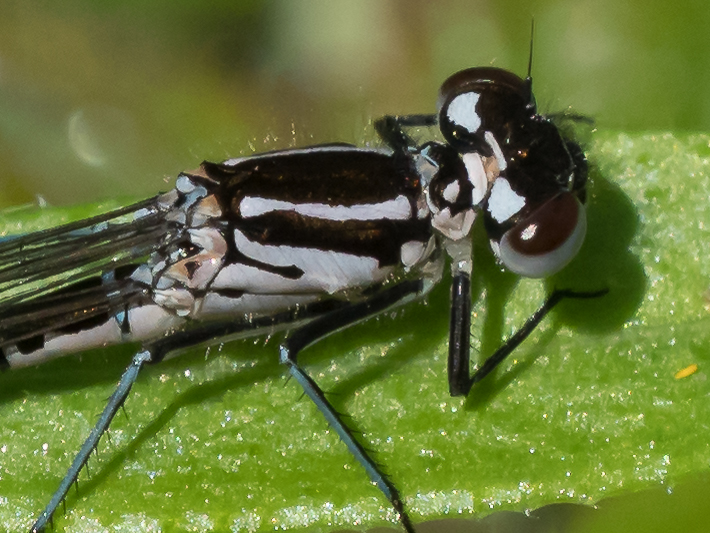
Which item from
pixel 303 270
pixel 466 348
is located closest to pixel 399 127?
pixel 303 270

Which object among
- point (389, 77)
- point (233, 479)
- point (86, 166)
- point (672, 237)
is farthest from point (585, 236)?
point (86, 166)

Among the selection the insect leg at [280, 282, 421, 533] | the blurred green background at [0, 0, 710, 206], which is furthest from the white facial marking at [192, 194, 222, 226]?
the blurred green background at [0, 0, 710, 206]

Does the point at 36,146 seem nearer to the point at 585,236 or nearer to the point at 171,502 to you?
the point at 171,502

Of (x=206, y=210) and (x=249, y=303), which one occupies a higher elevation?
(x=206, y=210)

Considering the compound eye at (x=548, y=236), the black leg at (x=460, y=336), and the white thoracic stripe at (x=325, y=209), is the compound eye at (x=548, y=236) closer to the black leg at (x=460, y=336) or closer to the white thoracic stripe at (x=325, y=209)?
the black leg at (x=460, y=336)

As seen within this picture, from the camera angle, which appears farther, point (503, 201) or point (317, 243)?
point (317, 243)

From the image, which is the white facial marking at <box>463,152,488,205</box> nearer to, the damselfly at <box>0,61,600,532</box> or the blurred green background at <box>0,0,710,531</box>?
the damselfly at <box>0,61,600,532</box>

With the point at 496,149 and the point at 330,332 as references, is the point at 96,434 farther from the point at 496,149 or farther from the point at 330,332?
the point at 496,149
